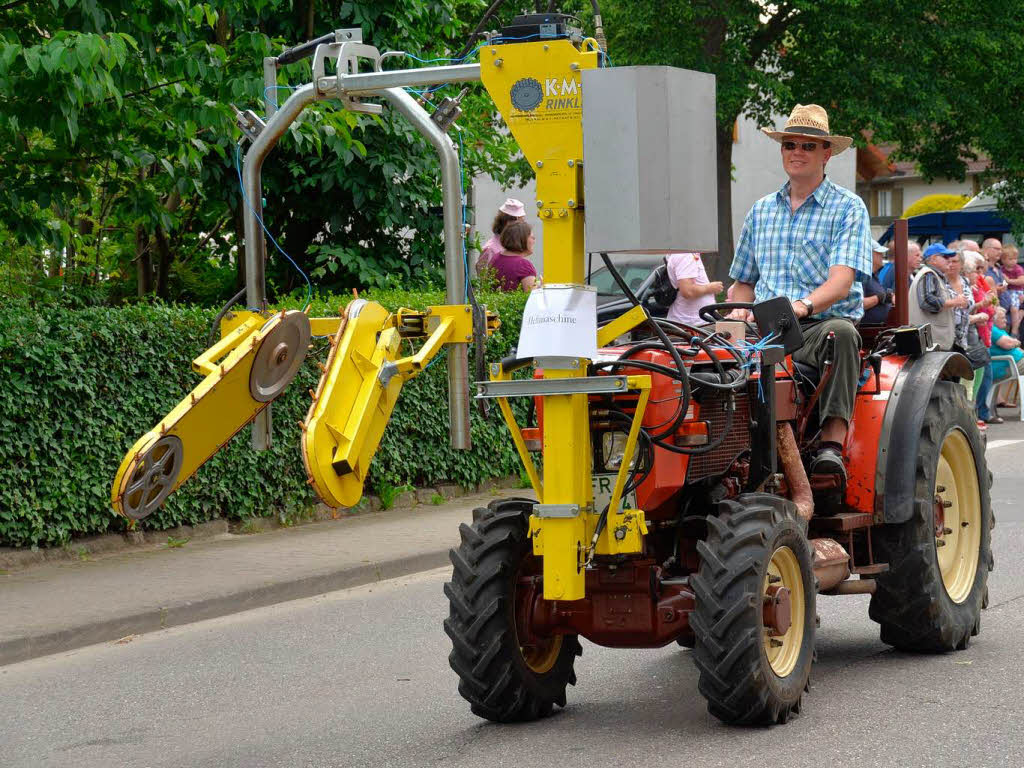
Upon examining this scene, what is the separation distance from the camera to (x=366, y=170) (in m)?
15.0

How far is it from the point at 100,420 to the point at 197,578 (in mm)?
1339

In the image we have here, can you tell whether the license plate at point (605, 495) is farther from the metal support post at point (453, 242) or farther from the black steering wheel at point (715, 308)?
the black steering wheel at point (715, 308)

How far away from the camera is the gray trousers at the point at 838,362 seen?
683 cm

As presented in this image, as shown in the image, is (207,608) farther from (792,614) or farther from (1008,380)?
(1008,380)

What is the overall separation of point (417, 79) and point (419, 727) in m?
2.61

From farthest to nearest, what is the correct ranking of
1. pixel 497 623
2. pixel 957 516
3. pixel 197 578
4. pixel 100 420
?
1. pixel 100 420
2. pixel 197 578
3. pixel 957 516
4. pixel 497 623

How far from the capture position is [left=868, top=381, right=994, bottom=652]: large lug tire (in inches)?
276

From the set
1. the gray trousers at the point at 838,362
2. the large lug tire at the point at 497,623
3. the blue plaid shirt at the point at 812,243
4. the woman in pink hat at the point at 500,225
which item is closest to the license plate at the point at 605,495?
the large lug tire at the point at 497,623

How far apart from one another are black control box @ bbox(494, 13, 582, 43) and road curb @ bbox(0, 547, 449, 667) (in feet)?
14.3

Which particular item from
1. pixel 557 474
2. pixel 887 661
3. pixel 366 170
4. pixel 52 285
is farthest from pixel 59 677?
pixel 366 170

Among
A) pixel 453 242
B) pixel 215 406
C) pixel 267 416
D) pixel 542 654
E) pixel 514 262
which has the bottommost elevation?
pixel 542 654

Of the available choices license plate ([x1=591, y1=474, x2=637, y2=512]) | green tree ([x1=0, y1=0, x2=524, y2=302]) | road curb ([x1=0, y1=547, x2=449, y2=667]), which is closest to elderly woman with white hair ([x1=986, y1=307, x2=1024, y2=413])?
green tree ([x1=0, y1=0, x2=524, y2=302])

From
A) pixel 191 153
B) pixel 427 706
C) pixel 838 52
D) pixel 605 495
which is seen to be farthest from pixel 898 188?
pixel 605 495

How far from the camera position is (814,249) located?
24.1ft
